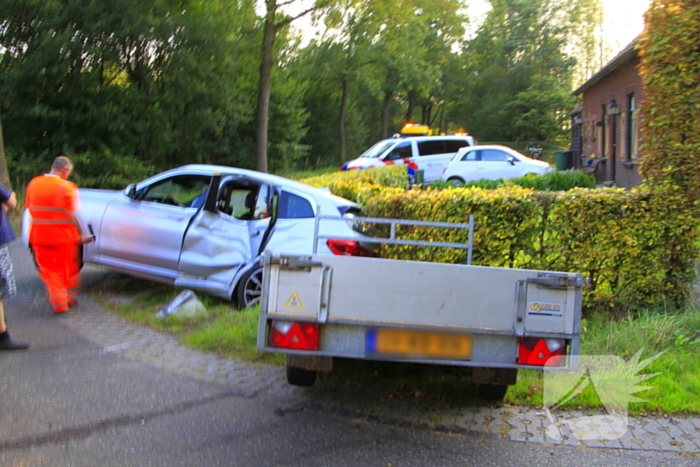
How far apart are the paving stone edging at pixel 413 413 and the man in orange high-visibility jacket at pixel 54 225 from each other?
41.7 inches

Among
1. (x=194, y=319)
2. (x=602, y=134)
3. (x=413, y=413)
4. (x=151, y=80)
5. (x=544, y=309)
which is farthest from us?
(x=602, y=134)

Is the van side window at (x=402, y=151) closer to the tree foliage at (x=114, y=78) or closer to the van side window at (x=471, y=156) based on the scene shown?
the van side window at (x=471, y=156)

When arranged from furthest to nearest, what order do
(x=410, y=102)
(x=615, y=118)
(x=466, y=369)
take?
(x=410, y=102)
(x=615, y=118)
(x=466, y=369)

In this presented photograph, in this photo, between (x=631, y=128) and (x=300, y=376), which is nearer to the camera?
(x=300, y=376)

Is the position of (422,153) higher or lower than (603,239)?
higher

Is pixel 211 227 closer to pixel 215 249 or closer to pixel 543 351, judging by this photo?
pixel 215 249

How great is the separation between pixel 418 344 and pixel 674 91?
4240 millimetres

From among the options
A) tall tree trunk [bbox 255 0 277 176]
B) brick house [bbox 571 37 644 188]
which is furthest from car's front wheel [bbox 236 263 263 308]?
tall tree trunk [bbox 255 0 277 176]

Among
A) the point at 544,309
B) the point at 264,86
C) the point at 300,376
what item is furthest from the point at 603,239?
the point at 264,86

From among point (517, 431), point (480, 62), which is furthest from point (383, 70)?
point (517, 431)

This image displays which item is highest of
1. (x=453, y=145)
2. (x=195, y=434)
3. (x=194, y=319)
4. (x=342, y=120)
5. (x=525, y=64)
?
(x=525, y=64)

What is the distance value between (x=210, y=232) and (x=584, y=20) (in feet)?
185

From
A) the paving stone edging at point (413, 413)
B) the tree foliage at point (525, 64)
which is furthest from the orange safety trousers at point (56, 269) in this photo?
the tree foliage at point (525, 64)

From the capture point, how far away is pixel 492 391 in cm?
474
